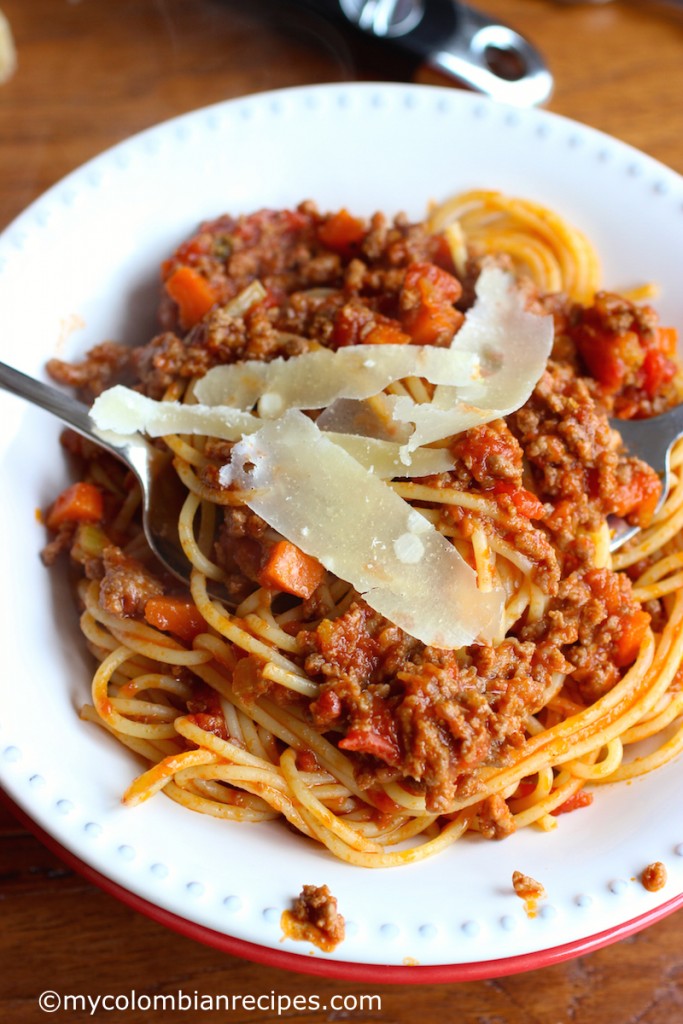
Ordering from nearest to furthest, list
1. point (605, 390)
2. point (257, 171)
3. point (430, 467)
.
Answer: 1. point (430, 467)
2. point (605, 390)
3. point (257, 171)

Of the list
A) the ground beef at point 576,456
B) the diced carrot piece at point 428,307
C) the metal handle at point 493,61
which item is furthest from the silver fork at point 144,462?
the metal handle at point 493,61

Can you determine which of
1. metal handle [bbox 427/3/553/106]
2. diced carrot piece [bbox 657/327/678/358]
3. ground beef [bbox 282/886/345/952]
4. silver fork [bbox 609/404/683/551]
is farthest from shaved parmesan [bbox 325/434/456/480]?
metal handle [bbox 427/3/553/106]

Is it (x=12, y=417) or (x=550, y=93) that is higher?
(x=550, y=93)

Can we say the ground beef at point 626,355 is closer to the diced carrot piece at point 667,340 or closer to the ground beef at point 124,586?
the diced carrot piece at point 667,340

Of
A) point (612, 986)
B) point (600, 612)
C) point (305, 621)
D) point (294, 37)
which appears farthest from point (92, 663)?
point (294, 37)

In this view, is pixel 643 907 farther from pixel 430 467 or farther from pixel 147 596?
pixel 147 596

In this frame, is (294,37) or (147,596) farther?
(294,37)
